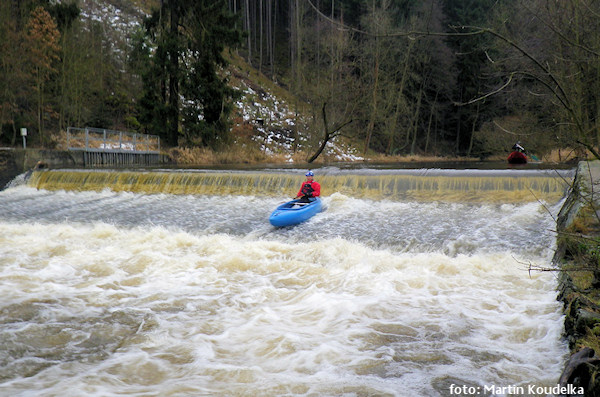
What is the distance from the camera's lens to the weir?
9875 millimetres

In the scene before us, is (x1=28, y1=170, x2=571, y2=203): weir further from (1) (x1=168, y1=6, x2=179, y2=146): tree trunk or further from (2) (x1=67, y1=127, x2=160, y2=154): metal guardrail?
(1) (x1=168, y1=6, x2=179, y2=146): tree trunk

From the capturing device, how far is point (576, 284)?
4328 millimetres

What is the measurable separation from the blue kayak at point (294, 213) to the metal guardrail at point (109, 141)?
11.4 meters

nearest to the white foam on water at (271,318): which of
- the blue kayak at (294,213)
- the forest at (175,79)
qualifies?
the blue kayak at (294,213)

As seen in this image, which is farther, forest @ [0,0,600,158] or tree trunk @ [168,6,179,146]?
tree trunk @ [168,6,179,146]

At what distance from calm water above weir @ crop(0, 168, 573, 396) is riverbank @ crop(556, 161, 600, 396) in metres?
0.31

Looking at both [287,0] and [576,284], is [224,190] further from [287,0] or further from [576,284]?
[287,0]

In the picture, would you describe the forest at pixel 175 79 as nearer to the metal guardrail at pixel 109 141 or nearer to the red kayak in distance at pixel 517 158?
the red kayak in distance at pixel 517 158

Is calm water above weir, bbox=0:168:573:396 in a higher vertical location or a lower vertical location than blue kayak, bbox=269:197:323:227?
lower

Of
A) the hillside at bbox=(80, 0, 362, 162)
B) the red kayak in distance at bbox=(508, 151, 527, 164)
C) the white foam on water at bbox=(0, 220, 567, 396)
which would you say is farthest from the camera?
Answer: the hillside at bbox=(80, 0, 362, 162)

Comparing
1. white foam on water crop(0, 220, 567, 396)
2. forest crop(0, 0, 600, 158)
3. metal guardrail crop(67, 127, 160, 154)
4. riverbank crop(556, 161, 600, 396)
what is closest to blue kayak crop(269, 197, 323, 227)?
white foam on water crop(0, 220, 567, 396)

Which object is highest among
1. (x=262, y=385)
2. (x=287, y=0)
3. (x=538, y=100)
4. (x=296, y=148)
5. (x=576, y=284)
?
(x=287, y=0)

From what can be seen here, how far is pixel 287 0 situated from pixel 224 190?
43111 mm

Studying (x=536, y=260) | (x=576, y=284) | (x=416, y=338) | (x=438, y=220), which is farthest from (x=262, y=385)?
(x=438, y=220)
